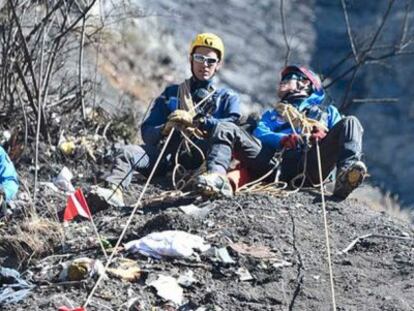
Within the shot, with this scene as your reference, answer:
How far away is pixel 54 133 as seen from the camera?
36.7ft

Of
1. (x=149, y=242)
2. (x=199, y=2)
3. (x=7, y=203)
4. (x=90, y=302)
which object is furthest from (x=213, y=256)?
(x=199, y=2)

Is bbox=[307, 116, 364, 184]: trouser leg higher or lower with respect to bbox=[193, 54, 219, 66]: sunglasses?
lower

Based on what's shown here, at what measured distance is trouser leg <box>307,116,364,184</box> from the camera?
330 inches

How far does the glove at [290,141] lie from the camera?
881 cm

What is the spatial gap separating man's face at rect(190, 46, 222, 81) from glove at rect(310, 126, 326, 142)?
3.17 feet

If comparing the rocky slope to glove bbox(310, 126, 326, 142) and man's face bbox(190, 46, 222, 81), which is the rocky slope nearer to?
man's face bbox(190, 46, 222, 81)

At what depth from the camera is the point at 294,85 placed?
9258 millimetres

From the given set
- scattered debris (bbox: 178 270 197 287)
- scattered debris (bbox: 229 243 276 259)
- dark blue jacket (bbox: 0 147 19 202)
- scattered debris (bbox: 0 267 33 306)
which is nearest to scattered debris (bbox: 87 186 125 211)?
dark blue jacket (bbox: 0 147 19 202)

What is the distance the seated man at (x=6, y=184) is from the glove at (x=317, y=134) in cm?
225

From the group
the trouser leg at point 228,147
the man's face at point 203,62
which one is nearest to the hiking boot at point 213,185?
the trouser leg at point 228,147

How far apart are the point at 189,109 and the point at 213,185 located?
1.14m

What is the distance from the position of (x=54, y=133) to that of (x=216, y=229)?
4188mm

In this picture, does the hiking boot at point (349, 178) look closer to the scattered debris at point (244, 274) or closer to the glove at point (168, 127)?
the glove at point (168, 127)

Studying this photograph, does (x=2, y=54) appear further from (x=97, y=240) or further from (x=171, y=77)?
(x=171, y=77)
